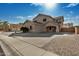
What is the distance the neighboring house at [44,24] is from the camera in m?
3.28

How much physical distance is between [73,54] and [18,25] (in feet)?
3.72

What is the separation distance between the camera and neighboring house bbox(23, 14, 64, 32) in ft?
10.8

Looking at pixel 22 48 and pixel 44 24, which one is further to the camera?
pixel 44 24

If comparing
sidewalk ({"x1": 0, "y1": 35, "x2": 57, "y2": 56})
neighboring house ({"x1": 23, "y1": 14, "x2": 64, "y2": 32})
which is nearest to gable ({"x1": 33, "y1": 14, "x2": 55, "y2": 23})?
neighboring house ({"x1": 23, "y1": 14, "x2": 64, "y2": 32})

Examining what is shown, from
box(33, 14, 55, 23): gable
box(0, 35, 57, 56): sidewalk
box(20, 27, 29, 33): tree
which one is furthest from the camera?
box(20, 27, 29, 33): tree

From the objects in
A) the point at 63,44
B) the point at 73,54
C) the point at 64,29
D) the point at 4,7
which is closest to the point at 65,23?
the point at 64,29

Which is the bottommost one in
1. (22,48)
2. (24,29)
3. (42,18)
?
(22,48)

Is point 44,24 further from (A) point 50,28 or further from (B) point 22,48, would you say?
(B) point 22,48

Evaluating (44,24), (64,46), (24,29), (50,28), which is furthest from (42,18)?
(64,46)

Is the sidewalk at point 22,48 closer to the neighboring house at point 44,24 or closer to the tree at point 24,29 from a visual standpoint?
the tree at point 24,29

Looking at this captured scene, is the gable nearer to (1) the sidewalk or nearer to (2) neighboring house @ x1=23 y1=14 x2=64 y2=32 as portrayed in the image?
(2) neighboring house @ x1=23 y1=14 x2=64 y2=32

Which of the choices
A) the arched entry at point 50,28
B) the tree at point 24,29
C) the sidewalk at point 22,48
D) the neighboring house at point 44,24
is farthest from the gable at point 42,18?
the sidewalk at point 22,48

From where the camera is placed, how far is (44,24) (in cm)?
331

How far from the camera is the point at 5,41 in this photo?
3.30 metres
